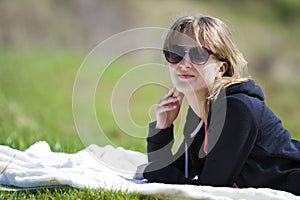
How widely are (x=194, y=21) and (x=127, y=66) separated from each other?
12.1 metres

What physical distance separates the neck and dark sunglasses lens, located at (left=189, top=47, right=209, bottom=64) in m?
0.15

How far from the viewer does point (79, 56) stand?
15.2m

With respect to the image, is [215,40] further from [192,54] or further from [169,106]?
[169,106]

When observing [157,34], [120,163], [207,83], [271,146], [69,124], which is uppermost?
[157,34]

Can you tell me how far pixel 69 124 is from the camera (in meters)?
9.17

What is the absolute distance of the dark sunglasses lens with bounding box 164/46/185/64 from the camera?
3.08m

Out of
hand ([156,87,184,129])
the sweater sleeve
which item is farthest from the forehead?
the sweater sleeve

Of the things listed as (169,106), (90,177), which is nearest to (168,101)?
(169,106)

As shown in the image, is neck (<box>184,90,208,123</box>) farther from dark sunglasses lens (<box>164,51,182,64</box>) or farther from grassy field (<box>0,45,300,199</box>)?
grassy field (<box>0,45,300,199</box>)

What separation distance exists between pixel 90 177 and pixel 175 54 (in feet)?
2.37

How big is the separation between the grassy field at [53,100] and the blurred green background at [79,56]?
0.01m

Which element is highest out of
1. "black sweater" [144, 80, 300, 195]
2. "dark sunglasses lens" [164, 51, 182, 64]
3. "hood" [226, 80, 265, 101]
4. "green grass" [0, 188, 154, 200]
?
"dark sunglasses lens" [164, 51, 182, 64]

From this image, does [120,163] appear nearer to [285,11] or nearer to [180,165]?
[180,165]

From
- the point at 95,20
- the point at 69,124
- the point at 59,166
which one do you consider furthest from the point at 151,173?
the point at 95,20
